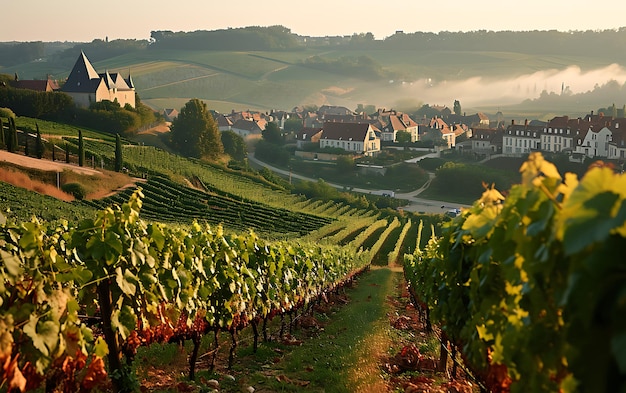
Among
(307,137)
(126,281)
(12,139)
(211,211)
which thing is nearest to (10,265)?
(126,281)

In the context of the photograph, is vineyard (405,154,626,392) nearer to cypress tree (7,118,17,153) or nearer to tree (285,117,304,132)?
cypress tree (7,118,17,153)

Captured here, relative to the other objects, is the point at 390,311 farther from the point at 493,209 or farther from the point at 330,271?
the point at 493,209

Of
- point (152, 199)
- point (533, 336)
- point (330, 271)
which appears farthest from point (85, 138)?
point (533, 336)

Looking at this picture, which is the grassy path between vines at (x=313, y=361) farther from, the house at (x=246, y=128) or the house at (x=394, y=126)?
the house at (x=246, y=128)

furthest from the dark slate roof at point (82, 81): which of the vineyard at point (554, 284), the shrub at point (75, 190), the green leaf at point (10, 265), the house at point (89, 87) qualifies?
the vineyard at point (554, 284)

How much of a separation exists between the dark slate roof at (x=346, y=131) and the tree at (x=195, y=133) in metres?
33.1

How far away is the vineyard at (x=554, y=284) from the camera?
286cm

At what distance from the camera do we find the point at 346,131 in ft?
414

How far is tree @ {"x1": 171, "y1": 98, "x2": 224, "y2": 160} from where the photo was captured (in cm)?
9490

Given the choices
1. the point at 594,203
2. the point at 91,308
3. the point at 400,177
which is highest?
the point at 594,203

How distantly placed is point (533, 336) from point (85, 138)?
8224 cm

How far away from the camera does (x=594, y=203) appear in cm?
292

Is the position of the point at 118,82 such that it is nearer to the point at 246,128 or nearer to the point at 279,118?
the point at 246,128

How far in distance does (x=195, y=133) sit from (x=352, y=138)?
121ft
